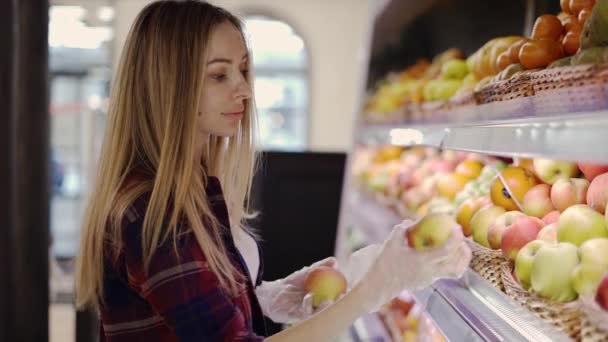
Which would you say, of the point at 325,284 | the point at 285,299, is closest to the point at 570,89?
the point at 325,284

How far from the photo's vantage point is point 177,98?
3.94 feet

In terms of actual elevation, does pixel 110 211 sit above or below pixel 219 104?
below

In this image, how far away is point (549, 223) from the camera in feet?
3.83

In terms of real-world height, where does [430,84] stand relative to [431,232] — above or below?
above

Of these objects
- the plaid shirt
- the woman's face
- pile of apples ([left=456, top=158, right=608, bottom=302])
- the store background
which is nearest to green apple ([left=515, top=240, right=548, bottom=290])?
pile of apples ([left=456, top=158, right=608, bottom=302])

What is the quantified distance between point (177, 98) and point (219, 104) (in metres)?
0.09

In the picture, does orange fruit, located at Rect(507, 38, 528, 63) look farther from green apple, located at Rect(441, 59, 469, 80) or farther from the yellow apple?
green apple, located at Rect(441, 59, 469, 80)

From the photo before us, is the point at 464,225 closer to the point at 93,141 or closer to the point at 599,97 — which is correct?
the point at 599,97

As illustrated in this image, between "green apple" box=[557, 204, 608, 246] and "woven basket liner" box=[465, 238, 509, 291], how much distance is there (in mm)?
172

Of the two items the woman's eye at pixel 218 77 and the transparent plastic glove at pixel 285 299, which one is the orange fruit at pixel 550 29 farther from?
the transparent plastic glove at pixel 285 299

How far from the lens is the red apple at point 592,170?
3.71ft

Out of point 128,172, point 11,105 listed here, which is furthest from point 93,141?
point 128,172

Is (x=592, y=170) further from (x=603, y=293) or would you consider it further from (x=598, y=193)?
(x=603, y=293)

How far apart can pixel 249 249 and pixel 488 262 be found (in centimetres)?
56
